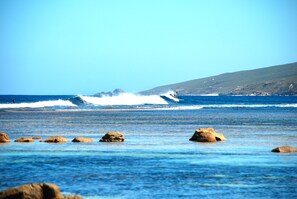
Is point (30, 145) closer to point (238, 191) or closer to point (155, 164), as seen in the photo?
point (155, 164)

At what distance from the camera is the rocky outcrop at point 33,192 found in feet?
53.9

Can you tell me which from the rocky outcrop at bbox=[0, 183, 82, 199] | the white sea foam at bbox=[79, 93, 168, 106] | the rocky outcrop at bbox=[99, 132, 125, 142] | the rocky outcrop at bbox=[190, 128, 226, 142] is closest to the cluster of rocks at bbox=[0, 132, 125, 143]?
the rocky outcrop at bbox=[99, 132, 125, 142]

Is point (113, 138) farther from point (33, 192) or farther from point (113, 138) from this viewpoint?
point (33, 192)

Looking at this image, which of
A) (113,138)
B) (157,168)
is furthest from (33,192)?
(113,138)

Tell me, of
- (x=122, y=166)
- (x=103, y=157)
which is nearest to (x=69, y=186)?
(x=122, y=166)

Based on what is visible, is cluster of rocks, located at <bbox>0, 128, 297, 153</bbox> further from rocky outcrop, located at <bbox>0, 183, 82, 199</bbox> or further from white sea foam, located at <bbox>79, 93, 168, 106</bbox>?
white sea foam, located at <bbox>79, 93, 168, 106</bbox>

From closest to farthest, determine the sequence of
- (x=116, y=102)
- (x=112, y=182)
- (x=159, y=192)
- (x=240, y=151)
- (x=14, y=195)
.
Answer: (x=14, y=195) → (x=159, y=192) → (x=112, y=182) → (x=240, y=151) → (x=116, y=102)

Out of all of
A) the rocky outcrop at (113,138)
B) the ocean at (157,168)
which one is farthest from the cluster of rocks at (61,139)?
the ocean at (157,168)

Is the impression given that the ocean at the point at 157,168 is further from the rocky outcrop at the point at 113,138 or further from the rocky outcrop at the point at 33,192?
the rocky outcrop at the point at 33,192

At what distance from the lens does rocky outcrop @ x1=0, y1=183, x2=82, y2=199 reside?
1644 cm

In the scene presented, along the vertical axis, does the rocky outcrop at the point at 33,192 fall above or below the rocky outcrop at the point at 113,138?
below

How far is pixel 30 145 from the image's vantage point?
32.9 metres

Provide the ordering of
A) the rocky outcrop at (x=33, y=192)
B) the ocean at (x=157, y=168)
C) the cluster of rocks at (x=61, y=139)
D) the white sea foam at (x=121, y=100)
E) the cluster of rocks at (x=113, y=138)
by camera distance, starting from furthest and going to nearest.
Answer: the white sea foam at (x=121, y=100) → the cluster of rocks at (x=113, y=138) → the cluster of rocks at (x=61, y=139) → the ocean at (x=157, y=168) → the rocky outcrop at (x=33, y=192)

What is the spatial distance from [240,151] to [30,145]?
10837 millimetres
